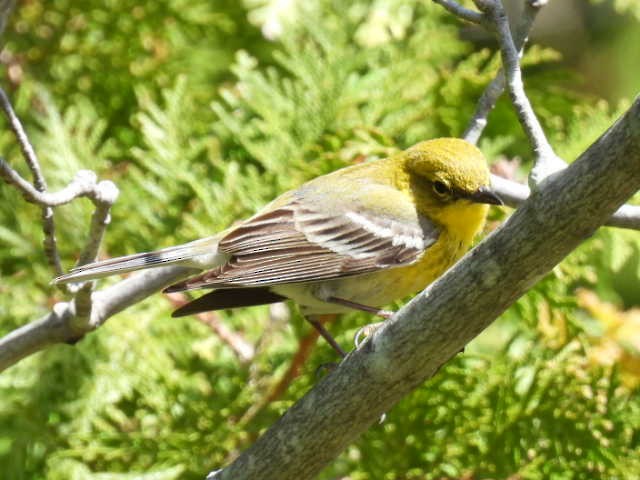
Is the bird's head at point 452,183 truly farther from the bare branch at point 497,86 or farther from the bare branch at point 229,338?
the bare branch at point 229,338

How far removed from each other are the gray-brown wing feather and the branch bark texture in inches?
29.4

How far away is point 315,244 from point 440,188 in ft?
1.38

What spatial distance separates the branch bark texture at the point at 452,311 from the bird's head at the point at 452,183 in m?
0.84

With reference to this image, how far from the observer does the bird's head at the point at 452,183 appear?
2.84 meters

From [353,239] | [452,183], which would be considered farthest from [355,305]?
[452,183]

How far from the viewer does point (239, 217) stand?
3297mm

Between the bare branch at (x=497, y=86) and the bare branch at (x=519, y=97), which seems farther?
the bare branch at (x=497, y=86)

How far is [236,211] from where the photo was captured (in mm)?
3256

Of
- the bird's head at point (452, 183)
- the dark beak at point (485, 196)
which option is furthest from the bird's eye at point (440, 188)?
the dark beak at point (485, 196)

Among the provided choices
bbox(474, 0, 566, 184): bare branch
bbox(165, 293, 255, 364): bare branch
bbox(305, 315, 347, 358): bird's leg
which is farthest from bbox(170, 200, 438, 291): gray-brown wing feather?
bbox(474, 0, 566, 184): bare branch

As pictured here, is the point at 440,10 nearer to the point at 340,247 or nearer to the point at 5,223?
the point at 340,247

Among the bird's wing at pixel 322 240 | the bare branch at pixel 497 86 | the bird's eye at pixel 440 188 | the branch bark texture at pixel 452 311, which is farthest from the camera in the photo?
the bird's eye at pixel 440 188

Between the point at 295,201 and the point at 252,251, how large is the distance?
0.25 m

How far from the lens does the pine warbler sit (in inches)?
113
